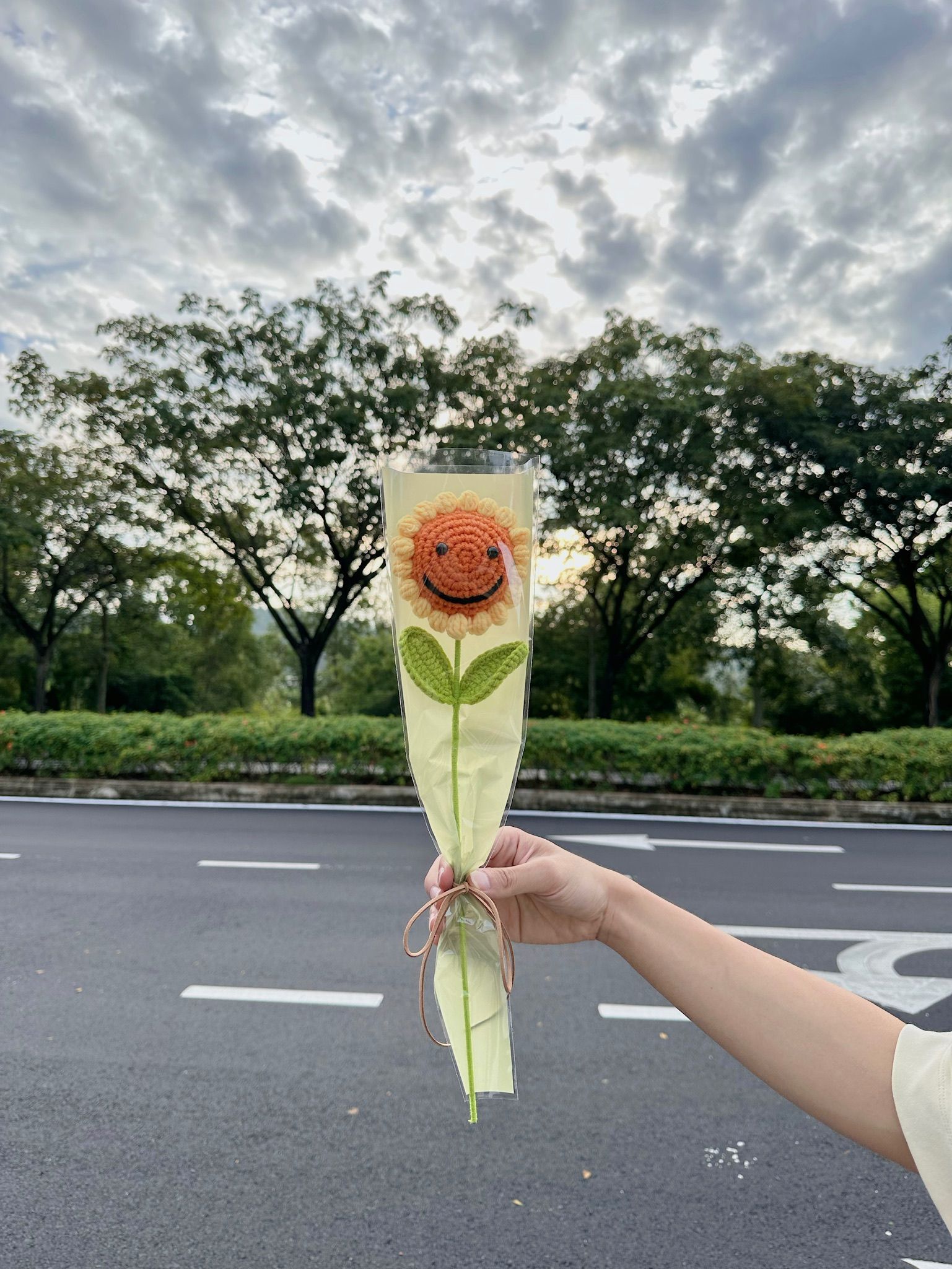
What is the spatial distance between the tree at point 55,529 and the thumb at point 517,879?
54.9 feet

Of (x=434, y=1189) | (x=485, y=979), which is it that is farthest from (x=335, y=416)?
(x=485, y=979)

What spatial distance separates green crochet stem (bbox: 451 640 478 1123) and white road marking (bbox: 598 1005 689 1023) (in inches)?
129

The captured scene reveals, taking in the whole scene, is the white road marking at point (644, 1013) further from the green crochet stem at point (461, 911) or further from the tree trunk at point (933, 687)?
the tree trunk at point (933, 687)

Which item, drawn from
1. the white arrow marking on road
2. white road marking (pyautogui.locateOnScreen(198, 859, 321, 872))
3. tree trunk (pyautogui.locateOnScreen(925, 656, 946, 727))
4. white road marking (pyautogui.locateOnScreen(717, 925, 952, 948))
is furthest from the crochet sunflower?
tree trunk (pyautogui.locateOnScreen(925, 656, 946, 727))

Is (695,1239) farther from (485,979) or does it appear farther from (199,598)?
(199,598)

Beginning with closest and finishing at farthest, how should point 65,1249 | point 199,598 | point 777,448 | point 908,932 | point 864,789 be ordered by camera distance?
point 65,1249, point 908,932, point 864,789, point 777,448, point 199,598

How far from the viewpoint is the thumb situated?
3.95 ft

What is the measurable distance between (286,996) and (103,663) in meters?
21.2

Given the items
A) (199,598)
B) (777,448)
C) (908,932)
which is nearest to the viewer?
(908,932)

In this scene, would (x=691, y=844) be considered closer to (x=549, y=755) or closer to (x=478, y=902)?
(x=549, y=755)

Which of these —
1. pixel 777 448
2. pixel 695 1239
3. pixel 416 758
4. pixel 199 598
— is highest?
pixel 777 448

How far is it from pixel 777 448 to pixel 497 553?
1400 centimetres

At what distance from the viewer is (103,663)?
23.2 meters

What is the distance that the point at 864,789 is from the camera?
10.6 m
